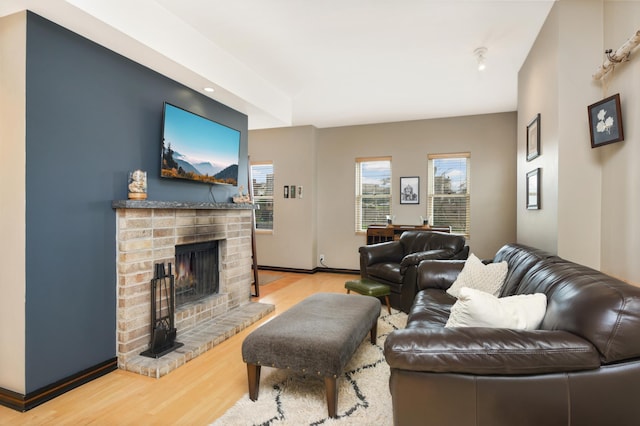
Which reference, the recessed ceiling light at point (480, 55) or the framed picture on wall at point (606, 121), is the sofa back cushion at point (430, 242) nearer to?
the recessed ceiling light at point (480, 55)

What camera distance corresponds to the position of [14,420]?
203cm

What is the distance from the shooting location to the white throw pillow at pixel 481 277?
265 cm

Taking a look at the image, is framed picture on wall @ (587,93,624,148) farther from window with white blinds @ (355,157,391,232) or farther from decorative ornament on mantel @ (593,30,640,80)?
window with white blinds @ (355,157,391,232)

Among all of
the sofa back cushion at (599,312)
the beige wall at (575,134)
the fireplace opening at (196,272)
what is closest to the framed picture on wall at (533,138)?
the beige wall at (575,134)

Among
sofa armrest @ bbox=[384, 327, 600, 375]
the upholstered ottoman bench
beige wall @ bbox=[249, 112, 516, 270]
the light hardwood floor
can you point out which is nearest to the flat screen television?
the light hardwood floor

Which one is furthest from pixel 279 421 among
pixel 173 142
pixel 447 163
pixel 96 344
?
pixel 447 163

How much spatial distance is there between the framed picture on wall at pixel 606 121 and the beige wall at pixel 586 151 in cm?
5

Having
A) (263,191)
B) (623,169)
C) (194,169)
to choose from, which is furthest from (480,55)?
(263,191)

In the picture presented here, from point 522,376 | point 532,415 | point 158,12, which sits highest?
point 158,12

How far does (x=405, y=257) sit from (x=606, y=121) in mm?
2254

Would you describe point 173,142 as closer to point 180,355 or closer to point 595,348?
point 180,355

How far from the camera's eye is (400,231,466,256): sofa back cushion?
14.3 feet

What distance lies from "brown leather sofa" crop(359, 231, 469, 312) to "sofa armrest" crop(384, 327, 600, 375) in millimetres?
2549

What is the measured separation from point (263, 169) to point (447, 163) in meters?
3.39
